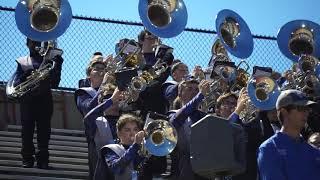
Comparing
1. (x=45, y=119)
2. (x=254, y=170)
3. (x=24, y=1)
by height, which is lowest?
(x=254, y=170)

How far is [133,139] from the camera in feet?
28.9

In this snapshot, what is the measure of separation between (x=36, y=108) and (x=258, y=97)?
2582mm

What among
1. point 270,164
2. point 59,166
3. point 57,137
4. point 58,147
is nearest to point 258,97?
point 59,166

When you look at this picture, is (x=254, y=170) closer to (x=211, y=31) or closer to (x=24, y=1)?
(x=24, y=1)

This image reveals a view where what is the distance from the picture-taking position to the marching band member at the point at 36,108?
1069cm

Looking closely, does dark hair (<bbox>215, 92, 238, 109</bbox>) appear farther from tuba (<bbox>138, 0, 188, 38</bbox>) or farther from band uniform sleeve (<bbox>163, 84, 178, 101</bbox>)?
tuba (<bbox>138, 0, 188, 38</bbox>)

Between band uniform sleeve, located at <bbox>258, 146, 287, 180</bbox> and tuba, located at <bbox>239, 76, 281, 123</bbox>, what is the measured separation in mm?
3006

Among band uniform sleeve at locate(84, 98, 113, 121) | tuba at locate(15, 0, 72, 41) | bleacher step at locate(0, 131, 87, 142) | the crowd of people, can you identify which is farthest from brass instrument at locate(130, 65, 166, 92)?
bleacher step at locate(0, 131, 87, 142)

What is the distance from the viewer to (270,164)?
22.7 ft

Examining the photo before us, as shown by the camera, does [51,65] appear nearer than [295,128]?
No

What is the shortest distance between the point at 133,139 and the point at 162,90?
2441 millimetres

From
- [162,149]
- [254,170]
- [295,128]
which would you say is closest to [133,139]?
[162,149]

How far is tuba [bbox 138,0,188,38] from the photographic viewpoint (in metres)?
11.5

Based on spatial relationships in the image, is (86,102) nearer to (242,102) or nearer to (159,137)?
(159,137)
